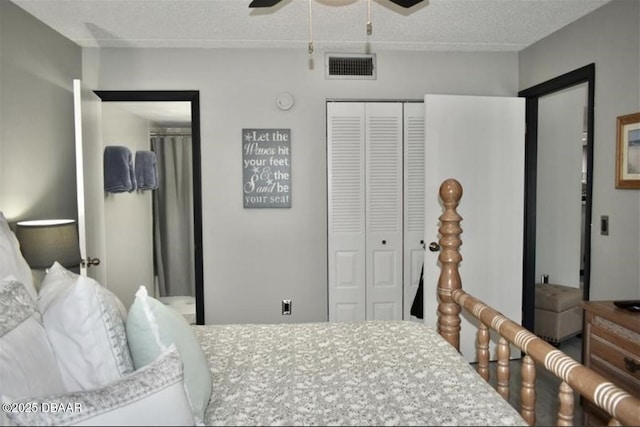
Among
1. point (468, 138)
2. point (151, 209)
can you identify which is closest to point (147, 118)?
point (151, 209)

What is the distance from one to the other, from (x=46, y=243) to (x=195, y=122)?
144cm

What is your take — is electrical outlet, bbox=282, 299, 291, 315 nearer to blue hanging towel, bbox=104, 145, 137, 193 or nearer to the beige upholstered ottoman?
blue hanging towel, bbox=104, 145, 137, 193

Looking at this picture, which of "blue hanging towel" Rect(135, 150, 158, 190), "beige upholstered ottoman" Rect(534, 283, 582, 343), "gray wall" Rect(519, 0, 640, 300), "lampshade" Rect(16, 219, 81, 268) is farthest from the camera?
"blue hanging towel" Rect(135, 150, 158, 190)

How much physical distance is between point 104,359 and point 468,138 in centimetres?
280

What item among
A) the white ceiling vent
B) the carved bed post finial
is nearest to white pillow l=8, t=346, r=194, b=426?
the carved bed post finial

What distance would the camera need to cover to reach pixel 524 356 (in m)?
1.41

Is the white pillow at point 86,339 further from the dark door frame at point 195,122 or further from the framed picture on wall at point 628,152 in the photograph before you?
the framed picture on wall at point 628,152

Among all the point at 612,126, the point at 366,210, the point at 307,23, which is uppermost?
the point at 307,23

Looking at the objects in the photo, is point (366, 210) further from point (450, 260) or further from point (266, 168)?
point (450, 260)

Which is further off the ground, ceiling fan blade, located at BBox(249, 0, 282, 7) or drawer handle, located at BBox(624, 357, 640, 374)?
ceiling fan blade, located at BBox(249, 0, 282, 7)

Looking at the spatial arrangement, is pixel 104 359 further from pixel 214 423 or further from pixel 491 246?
pixel 491 246

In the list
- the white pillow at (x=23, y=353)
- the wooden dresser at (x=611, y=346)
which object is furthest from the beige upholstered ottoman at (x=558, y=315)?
the white pillow at (x=23, y=353)

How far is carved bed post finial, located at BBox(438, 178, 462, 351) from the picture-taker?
197 centimetres

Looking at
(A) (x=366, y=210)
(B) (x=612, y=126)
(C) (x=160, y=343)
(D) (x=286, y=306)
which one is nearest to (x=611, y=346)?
(B) (x=612, y=126)
